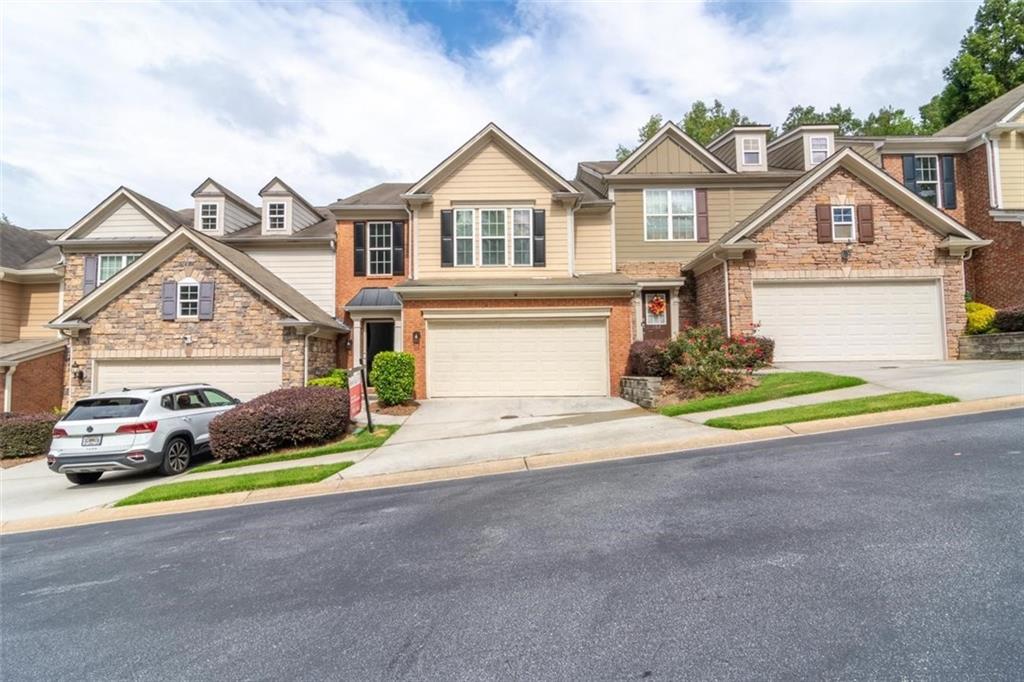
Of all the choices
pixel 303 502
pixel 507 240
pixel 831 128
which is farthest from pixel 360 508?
pixel 831 128

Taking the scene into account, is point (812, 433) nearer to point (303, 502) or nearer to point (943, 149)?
point (303, 502)

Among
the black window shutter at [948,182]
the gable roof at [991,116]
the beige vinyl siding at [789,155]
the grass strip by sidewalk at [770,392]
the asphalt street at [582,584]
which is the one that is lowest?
the asphalt street at [582,584]

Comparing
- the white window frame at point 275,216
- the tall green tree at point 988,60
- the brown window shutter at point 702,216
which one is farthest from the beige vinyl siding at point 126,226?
the tall green tree at point 988,60

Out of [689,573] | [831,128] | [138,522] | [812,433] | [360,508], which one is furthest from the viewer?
[831,128]

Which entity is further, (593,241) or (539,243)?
(593,241)

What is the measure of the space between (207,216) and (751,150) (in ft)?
72.8

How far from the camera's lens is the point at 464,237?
1886 centimetres

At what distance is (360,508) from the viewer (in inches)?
267

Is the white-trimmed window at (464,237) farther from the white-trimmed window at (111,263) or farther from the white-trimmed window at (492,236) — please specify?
the white-trimmed window at (111,263)

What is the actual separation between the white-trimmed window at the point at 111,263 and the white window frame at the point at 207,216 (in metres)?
2.67

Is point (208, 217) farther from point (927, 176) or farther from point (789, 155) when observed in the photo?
point (927, 176)

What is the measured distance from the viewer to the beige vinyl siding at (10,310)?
2116 cm

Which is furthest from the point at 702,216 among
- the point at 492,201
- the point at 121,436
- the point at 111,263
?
the point at 111,263

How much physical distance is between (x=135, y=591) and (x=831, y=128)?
25353 mm
